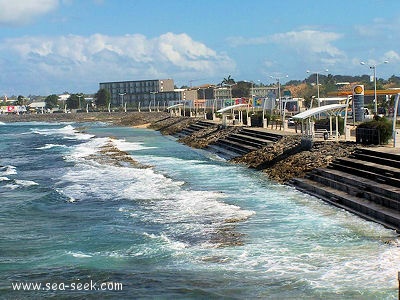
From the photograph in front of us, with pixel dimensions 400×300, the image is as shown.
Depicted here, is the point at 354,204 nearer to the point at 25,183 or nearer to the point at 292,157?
the point at 292,157

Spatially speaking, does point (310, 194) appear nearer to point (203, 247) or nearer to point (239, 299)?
point (203, 247)

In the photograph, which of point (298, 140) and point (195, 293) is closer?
point (195, 293)

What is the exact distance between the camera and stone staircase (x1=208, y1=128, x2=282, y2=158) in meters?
43.9

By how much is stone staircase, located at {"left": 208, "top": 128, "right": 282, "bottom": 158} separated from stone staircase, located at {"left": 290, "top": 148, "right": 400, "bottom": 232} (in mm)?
14906

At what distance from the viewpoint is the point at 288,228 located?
19.6 metres

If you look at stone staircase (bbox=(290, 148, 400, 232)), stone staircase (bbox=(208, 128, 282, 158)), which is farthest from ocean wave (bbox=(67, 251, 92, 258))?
stone staircase (bbox=(208, 128, 282, 158))

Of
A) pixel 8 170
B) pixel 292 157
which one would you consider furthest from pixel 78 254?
pixel 8 170

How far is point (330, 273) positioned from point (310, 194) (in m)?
11.2

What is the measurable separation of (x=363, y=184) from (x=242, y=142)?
2607cm

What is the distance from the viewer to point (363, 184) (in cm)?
2264

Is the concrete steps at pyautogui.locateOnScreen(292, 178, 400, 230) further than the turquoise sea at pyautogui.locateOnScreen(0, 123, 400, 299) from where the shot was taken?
Yes

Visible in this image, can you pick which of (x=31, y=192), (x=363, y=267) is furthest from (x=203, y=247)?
(x=31, y=192)

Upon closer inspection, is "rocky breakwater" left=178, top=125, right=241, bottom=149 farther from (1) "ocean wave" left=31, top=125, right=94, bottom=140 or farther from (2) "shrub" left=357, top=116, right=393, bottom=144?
(2) "shrub" left=357, top=116, right=393, bottom=144

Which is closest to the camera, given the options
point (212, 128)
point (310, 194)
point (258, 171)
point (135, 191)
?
point (310, 194)
